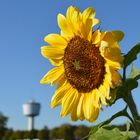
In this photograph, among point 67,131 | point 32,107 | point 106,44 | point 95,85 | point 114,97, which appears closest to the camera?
point 106,44

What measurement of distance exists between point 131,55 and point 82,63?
0.73ft

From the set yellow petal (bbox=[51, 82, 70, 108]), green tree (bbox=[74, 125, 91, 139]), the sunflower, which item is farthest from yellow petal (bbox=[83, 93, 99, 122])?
green tree (bbox=[74, 125, 91, 139])

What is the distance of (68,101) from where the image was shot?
89.1 inches

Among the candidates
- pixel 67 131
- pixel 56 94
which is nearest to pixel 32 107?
pixel 67 131

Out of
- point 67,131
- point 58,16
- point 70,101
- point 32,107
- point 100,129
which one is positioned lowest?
point 100,129

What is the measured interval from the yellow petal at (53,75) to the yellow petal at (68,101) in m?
0.09

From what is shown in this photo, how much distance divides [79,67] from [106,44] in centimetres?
32

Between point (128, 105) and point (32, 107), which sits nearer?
point (128, 105)

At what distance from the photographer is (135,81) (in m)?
2.14

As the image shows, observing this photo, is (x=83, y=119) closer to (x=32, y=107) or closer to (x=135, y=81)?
(x=135, y=81)

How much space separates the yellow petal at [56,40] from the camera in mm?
2312

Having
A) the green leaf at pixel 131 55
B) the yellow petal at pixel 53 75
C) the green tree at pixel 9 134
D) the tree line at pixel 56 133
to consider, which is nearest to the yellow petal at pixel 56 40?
the yellow petal at pixel 53 75

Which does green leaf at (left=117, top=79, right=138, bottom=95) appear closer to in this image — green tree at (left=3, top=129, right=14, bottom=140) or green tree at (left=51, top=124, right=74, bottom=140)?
green tree at (left=51, top=124, right=74, bottom=140)

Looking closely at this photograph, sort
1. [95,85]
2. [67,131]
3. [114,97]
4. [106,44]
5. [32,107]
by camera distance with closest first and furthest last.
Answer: [106,44]
[114,97]
[95,85]
[67,131]
[32,107]
